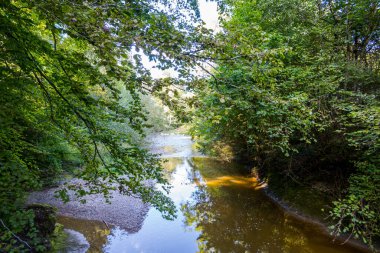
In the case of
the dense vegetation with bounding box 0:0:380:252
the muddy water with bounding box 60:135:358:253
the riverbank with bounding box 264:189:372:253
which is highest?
the dense vegetation with bounding box 0:0:380:252

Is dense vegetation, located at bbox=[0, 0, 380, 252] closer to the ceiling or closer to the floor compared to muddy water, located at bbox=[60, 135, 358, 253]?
closer to the ceiling

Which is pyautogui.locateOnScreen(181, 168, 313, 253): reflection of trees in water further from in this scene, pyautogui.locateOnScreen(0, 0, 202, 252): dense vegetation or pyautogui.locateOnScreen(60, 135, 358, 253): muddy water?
pyautogui.locateOnScreen(0, 0, 202, 252): dense vegetation

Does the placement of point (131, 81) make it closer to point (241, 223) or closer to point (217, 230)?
point (217, 230)

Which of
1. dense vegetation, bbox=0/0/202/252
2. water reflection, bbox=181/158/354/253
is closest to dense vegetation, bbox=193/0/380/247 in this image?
water reflection, bbox=181/158/354/253

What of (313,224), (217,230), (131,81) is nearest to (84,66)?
(131,81)

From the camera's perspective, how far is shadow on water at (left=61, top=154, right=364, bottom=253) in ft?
23.7

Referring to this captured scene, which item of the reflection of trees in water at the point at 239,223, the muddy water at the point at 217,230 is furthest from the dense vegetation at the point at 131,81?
the reflection of trees in water at the point at 239,223

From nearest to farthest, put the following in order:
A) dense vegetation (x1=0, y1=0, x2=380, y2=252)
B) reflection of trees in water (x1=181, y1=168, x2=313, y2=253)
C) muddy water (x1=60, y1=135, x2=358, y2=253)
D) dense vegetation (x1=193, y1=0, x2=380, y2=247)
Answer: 1. dense vegetation (x1=0, y1=0, x2=380, y2=252)
2. dense vegetation (x1=193, y1=0, x2=380, y2=247)
3. muddy water (x1=60, y1=135, x2=358, y2=253)
4. reflection of trees in water (x1=181, y1=168, x2=313, y2=253)

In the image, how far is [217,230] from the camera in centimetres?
836

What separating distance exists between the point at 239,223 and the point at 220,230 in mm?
931

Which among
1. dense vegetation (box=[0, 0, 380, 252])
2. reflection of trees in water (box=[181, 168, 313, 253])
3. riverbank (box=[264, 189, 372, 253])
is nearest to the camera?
dense vegetation (box=[0, 0, 380, 252])

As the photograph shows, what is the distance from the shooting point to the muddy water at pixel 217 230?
7238 mm

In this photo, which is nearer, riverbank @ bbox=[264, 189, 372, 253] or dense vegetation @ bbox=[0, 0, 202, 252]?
dense vegetation @ bbox=[0, 0, 202, 252]

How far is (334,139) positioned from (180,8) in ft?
20.5
